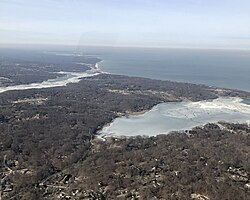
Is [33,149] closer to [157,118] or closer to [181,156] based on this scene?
[181,156]

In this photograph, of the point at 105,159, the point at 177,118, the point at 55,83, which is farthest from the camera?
the point at 55,83

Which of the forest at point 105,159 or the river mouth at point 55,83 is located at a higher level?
the forest at point 105,159

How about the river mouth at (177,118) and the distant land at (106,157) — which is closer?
the distant land at (106,157)

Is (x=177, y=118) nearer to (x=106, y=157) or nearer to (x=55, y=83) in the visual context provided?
(x=106, y=157)

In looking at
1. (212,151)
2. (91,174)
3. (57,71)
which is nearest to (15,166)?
(91,174)

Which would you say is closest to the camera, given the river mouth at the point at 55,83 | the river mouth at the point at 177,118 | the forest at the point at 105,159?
the forest at the point at 105,159

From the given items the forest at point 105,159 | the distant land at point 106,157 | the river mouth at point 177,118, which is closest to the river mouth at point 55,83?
the distant land at point 106,157

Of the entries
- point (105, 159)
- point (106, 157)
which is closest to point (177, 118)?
point (106, 157)

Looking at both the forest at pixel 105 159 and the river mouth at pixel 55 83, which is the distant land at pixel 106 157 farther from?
the river mouth at pixel 55 83
